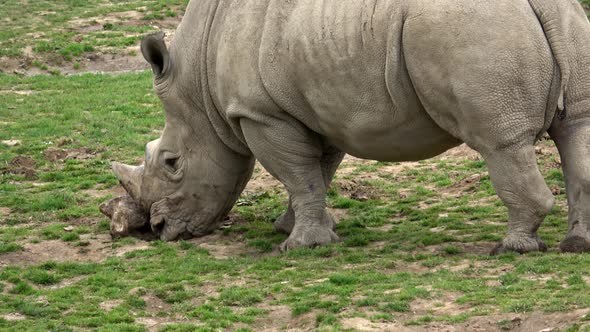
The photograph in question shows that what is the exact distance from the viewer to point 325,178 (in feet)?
43.7

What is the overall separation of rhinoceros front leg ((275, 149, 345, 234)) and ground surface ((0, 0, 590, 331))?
0.24 m

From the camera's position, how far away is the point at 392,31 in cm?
1095

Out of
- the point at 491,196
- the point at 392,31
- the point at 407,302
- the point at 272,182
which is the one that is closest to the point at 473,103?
the point at 392,31

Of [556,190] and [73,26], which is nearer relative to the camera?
[556,190]

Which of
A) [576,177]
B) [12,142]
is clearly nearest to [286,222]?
[576,177]

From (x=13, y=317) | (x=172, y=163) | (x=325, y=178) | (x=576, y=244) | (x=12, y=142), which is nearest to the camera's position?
(x=13, y=317)

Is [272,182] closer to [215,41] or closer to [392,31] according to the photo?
[215,41]

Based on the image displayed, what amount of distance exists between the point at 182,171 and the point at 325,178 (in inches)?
55.9

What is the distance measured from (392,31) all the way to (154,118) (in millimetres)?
8958

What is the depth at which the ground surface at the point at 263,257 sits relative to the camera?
990 centimetres

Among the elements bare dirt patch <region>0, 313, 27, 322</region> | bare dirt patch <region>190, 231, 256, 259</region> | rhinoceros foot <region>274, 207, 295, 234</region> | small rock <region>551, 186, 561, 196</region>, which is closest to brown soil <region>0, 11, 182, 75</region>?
bare dirt patch <region>190, 231, 256, 259</region>

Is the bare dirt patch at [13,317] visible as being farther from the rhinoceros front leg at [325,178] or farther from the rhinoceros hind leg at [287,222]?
the rhinoceros hind leg at [287,222]

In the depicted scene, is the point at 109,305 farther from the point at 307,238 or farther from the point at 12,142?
the point at 12,142

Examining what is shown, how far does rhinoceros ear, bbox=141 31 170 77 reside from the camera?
42.2 ft
